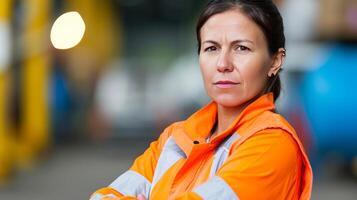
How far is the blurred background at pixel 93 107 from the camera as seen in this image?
883 centimetres

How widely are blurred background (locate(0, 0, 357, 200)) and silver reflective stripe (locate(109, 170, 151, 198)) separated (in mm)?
494

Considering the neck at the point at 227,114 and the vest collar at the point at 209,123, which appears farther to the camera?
the neck at the point at 227,114

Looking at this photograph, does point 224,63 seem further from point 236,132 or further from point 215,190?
point 215,190

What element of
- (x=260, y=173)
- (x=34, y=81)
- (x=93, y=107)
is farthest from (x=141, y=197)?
(x=93, y=107)

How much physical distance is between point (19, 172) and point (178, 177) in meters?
7.39

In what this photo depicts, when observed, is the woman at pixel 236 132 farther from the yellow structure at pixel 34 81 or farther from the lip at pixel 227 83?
the yellow structure at pixel 34 81

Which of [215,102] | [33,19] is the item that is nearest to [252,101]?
[215,102]

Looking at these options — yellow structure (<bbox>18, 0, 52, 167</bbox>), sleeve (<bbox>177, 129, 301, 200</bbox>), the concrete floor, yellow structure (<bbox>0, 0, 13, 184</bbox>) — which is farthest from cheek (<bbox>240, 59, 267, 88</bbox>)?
yellow structure (<bbox>18, 0, 52, 167</bbox>)

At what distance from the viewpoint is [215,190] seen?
2.59 m

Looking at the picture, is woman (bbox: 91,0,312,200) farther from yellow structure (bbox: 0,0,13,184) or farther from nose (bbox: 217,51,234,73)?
yellow structure (bbox: 0,0,13,184)

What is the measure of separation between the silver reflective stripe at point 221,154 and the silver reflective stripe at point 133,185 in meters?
0.31

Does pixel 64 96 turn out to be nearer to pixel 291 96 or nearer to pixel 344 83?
pixel 291 96

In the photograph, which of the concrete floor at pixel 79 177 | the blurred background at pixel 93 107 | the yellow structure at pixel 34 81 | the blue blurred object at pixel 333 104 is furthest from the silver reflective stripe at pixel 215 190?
the yellow structure at pixel 34 81

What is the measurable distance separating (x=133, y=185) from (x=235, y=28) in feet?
2.02
